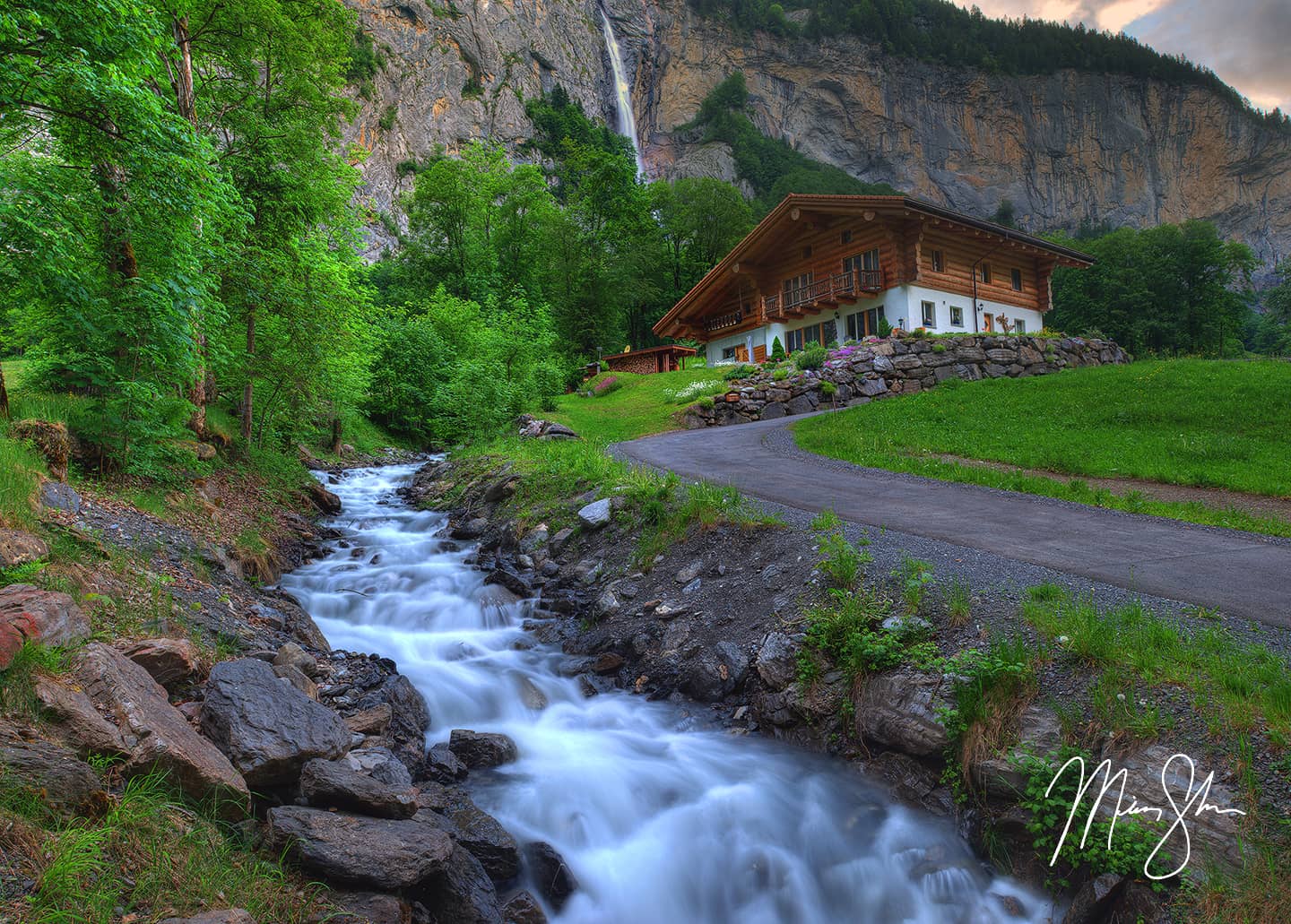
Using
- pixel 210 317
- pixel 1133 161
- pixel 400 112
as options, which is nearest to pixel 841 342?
pixel 210 317

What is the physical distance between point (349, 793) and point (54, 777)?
59.0 inches

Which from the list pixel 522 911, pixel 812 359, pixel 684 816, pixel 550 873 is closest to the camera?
pixel 522 911

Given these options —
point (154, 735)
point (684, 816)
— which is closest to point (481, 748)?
point (684, 816)

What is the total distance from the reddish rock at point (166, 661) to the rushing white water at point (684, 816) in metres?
2.37

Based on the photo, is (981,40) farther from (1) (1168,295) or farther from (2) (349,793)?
(2) (349,793)

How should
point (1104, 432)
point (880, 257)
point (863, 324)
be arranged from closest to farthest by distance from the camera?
point (1104, 432) → point (880, 257) → point (863, 324)

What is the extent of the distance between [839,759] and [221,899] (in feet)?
15.1

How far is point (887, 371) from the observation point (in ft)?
90.3

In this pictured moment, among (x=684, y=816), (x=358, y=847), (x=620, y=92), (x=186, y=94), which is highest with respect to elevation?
(x=620, y=92)

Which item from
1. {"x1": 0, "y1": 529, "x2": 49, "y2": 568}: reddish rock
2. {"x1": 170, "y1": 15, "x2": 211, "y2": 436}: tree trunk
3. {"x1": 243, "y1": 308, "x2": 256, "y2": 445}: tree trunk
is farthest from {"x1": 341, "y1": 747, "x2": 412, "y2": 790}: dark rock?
{"x1": 243, "y1": 308, "x2": 256, "y2": 445}: tree trunk

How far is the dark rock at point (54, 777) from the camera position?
10.1 ft

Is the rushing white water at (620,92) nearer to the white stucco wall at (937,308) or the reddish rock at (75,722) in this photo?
the white stucco wall at (937,308)
